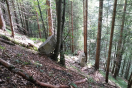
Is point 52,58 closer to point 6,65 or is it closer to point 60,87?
point 60,87

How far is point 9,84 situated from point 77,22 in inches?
688

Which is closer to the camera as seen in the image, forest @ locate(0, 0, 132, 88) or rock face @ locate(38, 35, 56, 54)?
forest @ locate(0, 0, 132, 88)

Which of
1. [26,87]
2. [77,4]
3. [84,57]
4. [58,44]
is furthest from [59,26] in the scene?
[77,4]

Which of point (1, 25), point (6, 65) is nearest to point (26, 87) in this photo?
point (6, 65)

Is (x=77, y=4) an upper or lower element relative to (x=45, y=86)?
upper

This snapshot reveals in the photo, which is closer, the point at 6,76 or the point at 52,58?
the point at 6,76

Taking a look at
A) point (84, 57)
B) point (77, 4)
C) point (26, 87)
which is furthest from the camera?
point (77, 4)

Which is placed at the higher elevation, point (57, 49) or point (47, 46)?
point (47, 46)

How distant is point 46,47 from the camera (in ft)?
22.1

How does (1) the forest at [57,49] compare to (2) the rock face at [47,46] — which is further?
(2) the rock face at [47,46]

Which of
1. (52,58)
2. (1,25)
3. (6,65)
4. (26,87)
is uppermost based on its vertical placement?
(1,25)

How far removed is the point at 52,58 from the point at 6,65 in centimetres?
434

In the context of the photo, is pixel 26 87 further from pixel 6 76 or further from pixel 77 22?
pixel 77 22

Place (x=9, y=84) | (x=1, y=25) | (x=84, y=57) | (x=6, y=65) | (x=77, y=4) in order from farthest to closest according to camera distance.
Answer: (x=77, y=4) < (x=84, y=57) < (x=1, y=25) < (x=6, y=65) < (x=9, y=84)
